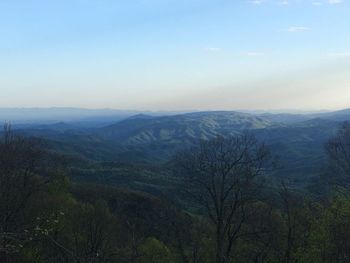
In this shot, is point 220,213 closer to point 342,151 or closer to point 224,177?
point 224,177

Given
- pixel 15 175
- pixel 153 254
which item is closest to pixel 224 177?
pixel 153 254

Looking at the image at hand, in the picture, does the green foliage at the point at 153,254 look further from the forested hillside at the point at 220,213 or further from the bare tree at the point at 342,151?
the bare tree at the point at 342,151

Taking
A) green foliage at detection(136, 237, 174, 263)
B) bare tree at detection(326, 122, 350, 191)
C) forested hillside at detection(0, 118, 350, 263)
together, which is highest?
bare tree at detection(326, 122, 350, 191)

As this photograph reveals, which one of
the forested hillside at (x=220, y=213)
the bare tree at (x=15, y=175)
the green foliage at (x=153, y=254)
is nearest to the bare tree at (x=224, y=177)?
the forested hillside at (x=220, y=213)

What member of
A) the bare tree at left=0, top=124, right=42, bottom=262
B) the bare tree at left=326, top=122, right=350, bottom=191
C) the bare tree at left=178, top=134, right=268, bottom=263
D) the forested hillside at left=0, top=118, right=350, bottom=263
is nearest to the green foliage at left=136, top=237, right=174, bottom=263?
the forested hillside at left=0, top=118, right=350, bottom=263

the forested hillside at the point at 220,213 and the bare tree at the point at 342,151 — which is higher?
the bare tree at the point at 342,151

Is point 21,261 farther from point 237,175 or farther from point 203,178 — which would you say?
point 237,175

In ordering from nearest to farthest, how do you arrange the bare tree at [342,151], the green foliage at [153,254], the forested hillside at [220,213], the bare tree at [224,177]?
1. the forested hillside at [220,213]
2. the bare tree at [224,177]
3. the bare tree at [342,151]
4. the green foliage at [153,254]

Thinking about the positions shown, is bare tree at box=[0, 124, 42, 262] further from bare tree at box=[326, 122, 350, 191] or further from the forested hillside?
bare tree at box=[326, 122, 350, 191]
